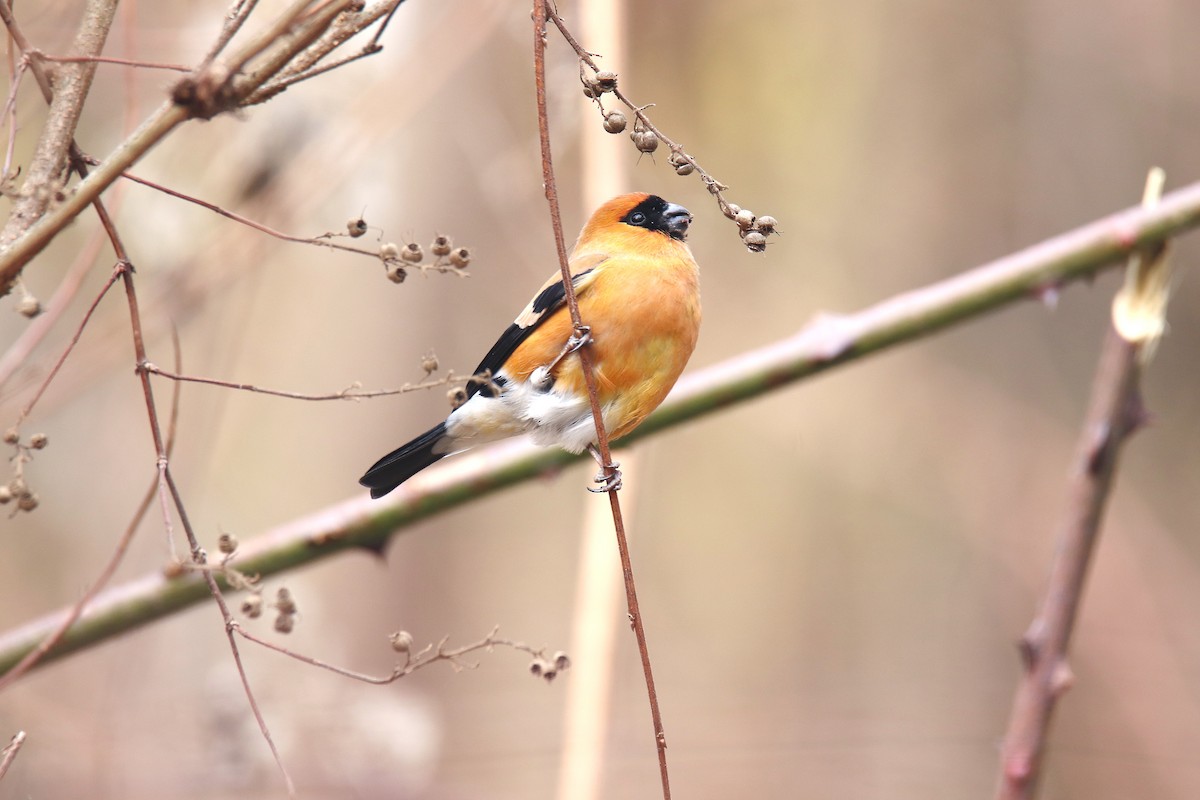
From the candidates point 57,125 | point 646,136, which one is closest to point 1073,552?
point 646,136

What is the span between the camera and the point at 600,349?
2.52 m

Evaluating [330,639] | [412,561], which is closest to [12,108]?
[330,639]

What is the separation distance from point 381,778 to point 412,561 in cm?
268

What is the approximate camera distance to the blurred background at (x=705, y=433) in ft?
12.0

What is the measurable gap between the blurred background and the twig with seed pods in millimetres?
1510

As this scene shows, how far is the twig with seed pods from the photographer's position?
4.26 feet

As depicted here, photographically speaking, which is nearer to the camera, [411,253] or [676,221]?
[411,253]

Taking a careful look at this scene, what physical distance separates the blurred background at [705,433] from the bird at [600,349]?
9.2 inches

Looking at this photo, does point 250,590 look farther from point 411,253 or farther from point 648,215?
point 648,215

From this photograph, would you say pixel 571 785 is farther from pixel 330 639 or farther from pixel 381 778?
pixel 330 639

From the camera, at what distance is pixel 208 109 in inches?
41.0

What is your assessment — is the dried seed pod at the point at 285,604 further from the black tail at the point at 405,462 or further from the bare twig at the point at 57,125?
the black tail at the point at 405,462

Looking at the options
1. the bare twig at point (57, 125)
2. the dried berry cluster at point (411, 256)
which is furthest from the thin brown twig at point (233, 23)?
the dried berry cluster at point (411, 256)

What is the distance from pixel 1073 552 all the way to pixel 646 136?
3.79 feet
